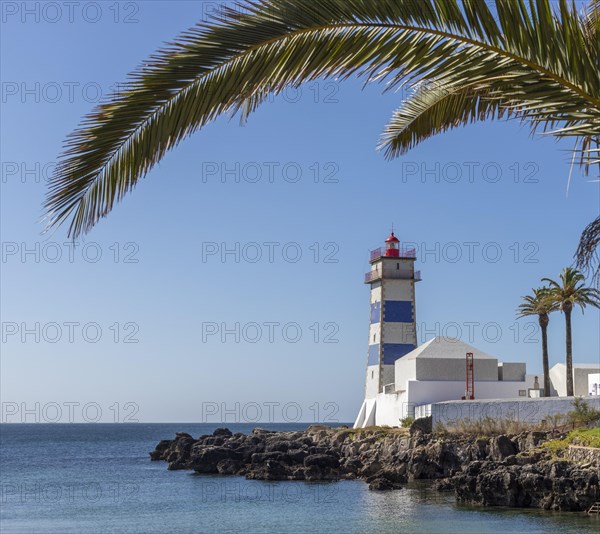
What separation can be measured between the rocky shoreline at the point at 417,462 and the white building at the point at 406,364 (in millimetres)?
2383

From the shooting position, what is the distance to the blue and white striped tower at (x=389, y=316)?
49469 mm

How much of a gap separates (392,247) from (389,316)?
16.0 feet

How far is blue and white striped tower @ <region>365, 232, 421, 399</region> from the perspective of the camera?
49.5m

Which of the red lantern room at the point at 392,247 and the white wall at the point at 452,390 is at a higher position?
the red lantern room at the point at 392,247

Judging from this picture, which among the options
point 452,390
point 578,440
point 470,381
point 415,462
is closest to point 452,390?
point 452,390

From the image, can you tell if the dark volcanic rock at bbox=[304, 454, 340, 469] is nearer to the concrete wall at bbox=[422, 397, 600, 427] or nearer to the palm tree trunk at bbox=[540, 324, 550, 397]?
the concrete wall at bbox=[422, 397, 600, 427]

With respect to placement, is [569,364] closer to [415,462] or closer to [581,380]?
[581,380]

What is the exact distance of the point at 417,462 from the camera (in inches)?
1464

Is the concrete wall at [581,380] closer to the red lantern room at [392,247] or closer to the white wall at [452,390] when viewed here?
the white wall at [452,390]

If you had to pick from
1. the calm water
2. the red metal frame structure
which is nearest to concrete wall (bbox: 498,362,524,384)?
the red metal frame structure

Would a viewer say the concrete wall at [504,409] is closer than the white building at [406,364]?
Yes

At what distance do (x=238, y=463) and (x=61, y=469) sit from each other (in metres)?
22.6

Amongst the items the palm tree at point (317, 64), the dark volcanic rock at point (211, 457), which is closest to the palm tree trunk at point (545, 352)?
the dark volcanic rock at point (211, 457)

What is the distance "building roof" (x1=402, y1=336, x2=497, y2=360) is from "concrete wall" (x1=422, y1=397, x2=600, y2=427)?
4.89m
